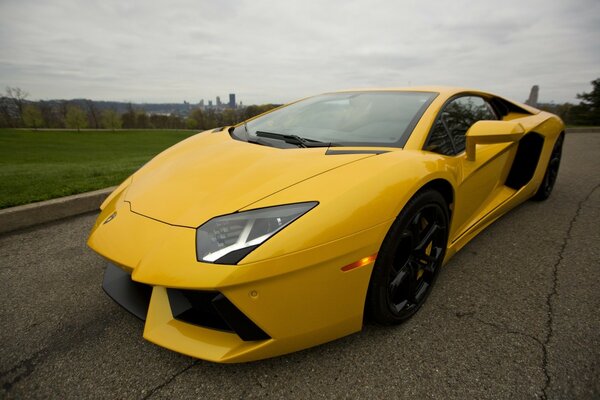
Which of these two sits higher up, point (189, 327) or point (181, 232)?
point (181, 232)

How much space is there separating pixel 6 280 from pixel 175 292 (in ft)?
4.81

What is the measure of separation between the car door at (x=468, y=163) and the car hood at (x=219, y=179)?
2.22ft

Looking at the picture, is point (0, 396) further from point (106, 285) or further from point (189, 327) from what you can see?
point (189, 327)

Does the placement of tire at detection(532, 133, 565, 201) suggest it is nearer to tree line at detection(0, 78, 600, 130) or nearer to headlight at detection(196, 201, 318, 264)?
headlight at detection(196, 201, 318, 264)

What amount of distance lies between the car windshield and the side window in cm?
13

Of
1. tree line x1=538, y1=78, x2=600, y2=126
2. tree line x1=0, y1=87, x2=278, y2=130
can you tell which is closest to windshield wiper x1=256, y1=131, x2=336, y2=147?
tree line x1=538, y1=78, x2=600, y2=126

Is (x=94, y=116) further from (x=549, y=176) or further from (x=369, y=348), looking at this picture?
(x=369, y=348)

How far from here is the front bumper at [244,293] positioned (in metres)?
1.12

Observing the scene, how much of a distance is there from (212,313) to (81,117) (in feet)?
195

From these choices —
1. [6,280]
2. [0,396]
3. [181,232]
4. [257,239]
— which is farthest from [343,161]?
[6,280]

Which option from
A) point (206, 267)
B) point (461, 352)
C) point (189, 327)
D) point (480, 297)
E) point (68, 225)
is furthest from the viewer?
point (68, 225)

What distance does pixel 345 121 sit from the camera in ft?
6.81

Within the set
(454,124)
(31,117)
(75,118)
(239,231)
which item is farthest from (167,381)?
(75,118)

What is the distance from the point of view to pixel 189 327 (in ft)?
4.06
